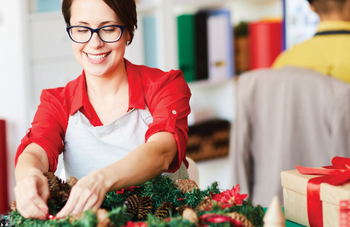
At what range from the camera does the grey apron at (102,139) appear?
1089mm

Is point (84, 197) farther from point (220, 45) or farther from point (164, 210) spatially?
point (220, 45)

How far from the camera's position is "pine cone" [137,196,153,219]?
79cm

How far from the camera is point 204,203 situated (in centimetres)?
78

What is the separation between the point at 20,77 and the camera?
194cm

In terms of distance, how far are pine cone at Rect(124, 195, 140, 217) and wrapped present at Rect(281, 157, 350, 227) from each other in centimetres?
33

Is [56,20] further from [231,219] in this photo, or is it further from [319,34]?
[231,219]

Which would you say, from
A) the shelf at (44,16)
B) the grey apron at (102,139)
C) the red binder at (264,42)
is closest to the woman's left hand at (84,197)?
the grey apron at (102,139)

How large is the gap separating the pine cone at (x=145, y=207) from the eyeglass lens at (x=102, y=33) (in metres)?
0.41

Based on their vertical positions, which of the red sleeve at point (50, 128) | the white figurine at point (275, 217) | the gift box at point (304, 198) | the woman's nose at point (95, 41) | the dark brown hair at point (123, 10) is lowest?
the gift box at point (304, 198)

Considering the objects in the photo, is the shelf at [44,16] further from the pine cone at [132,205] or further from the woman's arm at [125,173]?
the pine cone at [132,205]

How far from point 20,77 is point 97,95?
976 mm

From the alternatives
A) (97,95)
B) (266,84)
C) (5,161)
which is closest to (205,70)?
(266,84)

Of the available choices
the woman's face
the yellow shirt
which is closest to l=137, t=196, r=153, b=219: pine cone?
the woman's face

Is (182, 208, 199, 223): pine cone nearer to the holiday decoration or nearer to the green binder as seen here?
the holiday decoration
